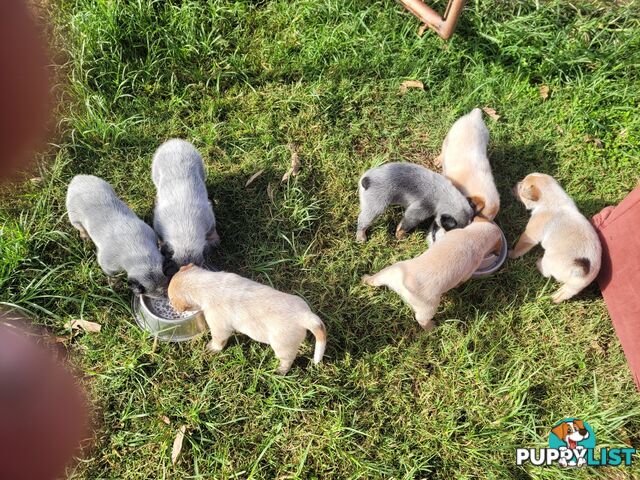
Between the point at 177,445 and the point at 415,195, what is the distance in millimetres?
2957

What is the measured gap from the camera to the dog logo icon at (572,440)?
3.78 metres

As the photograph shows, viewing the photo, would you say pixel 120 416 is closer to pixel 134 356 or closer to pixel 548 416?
pixel 134 356

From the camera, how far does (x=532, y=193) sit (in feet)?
15.4

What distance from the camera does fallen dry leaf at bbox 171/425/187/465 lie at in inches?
146

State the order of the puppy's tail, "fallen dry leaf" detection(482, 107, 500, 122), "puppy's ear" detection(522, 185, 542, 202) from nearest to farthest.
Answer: the puppy's tail, "puppy's ear" detection(522, 185, 542, 202), "fallen dry leaf" detection(482, 107, 500, 122)

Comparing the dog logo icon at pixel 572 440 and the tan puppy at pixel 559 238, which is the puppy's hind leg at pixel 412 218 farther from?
the dog logo icon at pixel 572 440

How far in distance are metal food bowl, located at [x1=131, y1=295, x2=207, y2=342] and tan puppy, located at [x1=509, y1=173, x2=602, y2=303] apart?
306cm

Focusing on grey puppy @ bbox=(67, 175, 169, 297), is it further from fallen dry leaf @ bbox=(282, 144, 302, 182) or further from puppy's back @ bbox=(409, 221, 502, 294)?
puppy's back @ bbox=(409, 221, 502, 294)

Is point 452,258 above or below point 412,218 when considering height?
above

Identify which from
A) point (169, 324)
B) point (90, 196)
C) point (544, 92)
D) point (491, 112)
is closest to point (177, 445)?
point (169, 324)

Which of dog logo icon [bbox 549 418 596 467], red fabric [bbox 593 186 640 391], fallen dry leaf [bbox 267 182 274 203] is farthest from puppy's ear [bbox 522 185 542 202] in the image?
fallen dry leaf [bbox 267 182 274 203]

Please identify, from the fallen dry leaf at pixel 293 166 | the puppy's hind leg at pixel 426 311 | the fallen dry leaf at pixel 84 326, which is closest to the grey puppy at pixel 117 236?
the fallen dry leaf at pixel 84 326

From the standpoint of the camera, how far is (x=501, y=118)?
5.57 m

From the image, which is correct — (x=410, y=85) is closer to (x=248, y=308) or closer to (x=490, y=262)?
(x=490, y=262)
